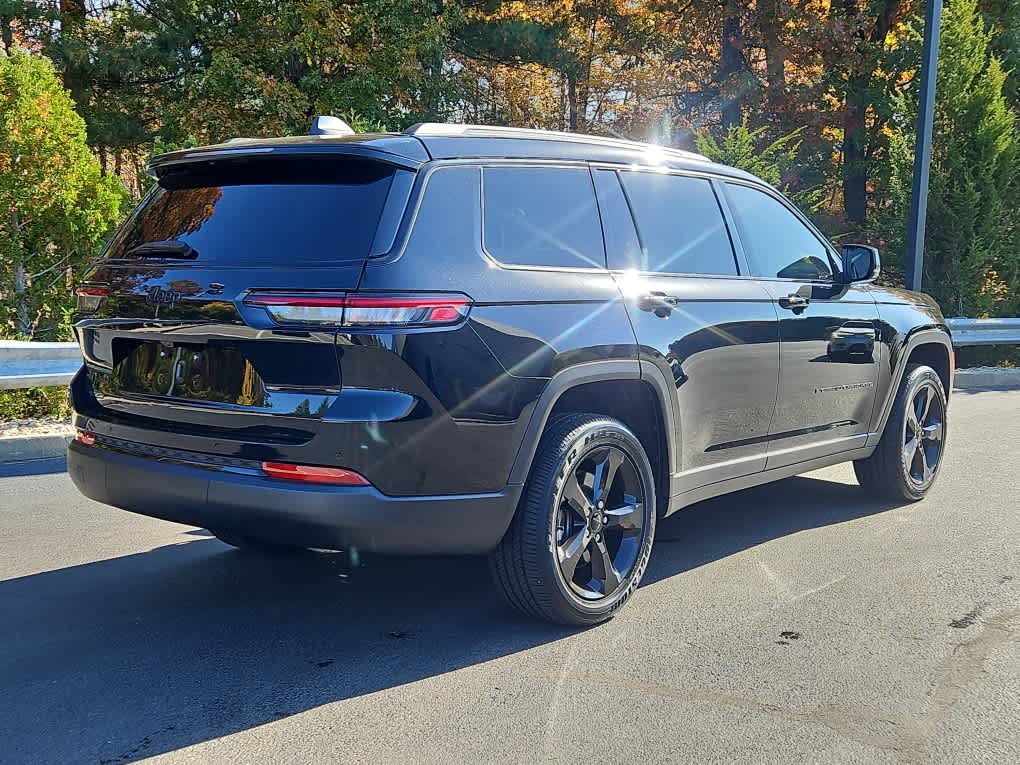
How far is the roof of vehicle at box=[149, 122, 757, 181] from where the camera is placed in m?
3.85

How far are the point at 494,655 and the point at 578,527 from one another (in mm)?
606

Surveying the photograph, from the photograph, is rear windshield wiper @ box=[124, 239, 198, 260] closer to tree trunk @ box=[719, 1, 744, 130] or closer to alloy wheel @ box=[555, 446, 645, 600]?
alloy wheel @ box=[555, 446, 645, 600]

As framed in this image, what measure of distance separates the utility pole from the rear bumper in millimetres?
11531

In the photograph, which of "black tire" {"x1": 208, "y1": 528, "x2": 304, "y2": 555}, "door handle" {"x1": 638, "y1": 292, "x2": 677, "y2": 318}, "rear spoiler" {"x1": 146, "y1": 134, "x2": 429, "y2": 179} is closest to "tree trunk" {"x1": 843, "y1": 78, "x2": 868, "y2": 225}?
"door handle" {"x1": 638, "y1": 292, "x2": 677, "y2": 318}

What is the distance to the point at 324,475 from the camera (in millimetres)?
3600

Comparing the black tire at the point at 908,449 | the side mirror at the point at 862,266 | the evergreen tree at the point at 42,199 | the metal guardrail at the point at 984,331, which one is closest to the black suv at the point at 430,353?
the side mirror at the point at 862,266

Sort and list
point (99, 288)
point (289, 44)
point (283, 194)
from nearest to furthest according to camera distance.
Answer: point (283, 194) < point (99, 288) < point (289, 44)

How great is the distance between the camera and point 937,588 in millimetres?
4832

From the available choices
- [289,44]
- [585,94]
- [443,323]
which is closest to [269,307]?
[443,323]

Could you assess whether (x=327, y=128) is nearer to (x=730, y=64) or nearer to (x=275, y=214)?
(x=275, y=214)

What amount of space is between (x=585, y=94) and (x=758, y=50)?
19.7ft

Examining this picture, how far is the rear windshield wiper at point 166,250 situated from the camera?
3.95 metres

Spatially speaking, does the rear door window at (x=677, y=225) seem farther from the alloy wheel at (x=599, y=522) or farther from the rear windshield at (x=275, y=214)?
the rear windshield at (x=275, y=214)

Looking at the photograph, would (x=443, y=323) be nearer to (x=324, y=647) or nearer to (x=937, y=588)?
(x=324, y=647)
